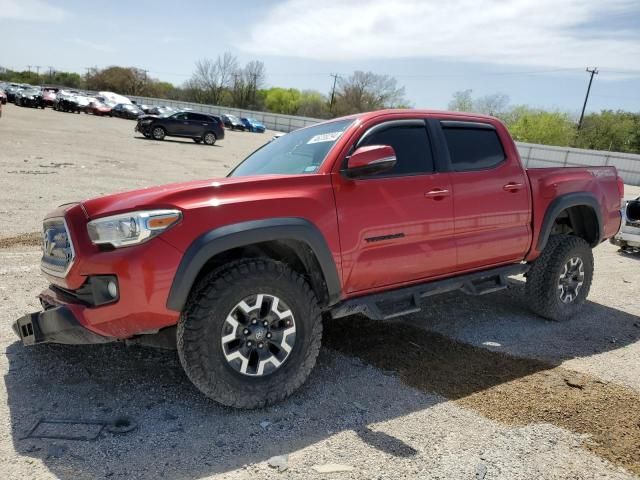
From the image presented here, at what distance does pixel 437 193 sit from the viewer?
4008 mm

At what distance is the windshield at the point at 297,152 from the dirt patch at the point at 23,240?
3.54 m

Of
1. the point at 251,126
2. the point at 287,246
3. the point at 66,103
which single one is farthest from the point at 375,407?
the point at 251,126

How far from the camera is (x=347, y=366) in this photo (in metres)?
3.99

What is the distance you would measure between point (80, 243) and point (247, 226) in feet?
3.09

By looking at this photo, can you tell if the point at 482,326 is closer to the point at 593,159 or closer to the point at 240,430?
the point at 240,430

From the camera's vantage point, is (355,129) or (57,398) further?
(355,129)

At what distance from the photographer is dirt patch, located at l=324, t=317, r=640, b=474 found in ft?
10.7

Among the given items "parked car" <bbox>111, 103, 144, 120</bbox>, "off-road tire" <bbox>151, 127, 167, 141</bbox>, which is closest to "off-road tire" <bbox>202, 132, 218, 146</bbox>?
"off-road tire" <bbox>151, 127, 167, 141</bbox>

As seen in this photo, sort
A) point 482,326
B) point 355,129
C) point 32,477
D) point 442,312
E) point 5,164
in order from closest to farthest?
point 32,477 → point 355,129 → point 482,326 → point 442,312 → point 5,164

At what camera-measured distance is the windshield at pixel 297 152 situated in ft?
12.5

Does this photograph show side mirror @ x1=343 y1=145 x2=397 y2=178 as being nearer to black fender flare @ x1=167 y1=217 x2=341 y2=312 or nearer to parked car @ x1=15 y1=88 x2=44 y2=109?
black fender flare @ x1=167 y1=217 x2=341 y2=312

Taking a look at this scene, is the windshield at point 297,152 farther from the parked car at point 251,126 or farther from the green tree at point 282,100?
the green tree at point 282,100

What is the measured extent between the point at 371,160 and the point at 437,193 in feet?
2.73

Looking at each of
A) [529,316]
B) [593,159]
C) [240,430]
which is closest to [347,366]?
[240,430]
